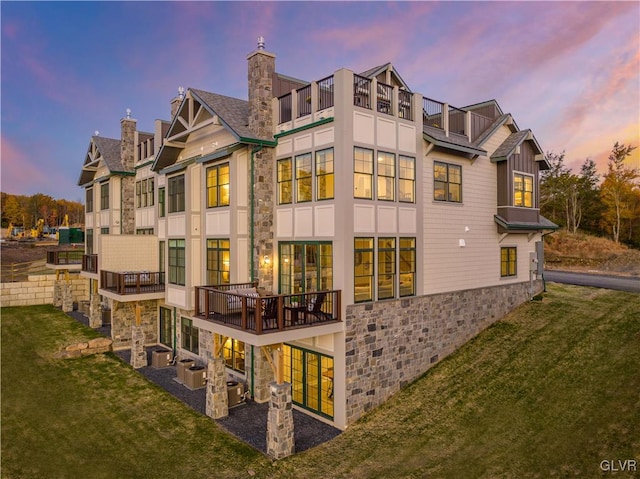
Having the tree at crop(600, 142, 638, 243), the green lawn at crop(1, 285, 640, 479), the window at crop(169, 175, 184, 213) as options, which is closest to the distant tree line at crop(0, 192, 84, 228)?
the green lawn at crop(1, 285, 640, 479)

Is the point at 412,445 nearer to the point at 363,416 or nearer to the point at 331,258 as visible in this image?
the point at 363,416

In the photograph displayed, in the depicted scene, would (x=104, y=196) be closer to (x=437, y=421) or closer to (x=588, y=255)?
(x=437, y=421)

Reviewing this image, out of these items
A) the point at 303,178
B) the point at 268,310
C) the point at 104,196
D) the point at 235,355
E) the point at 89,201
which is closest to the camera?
the point at 268,310

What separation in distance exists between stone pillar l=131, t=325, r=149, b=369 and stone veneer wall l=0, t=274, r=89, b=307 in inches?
655

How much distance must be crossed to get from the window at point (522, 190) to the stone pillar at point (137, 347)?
1723 cm

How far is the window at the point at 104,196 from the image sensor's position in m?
25.1

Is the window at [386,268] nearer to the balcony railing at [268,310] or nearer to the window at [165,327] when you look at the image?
the balcony railing at [268,310]

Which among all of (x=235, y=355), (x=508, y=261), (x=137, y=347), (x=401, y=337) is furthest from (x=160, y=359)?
(x=508, y=261)

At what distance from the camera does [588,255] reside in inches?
1262

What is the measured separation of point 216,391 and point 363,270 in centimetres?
600

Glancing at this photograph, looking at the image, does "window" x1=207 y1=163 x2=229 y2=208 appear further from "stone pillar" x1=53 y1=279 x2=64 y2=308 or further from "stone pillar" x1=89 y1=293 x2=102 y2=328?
"stone pillar" x1=53 y1=279 x2=64 y2=308

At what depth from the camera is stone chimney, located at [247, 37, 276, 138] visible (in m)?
13.3

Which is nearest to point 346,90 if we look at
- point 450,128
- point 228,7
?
point 450,128

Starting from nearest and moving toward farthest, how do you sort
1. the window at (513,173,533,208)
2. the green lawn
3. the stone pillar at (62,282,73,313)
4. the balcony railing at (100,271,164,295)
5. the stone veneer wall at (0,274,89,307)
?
→ the green lawn < the window at (513,173,533,208) < the balcony railing at (100,271,164,295) < the stone pillar at (62,282,73,313) < the stone veneer wall at (0,274,89,307)
